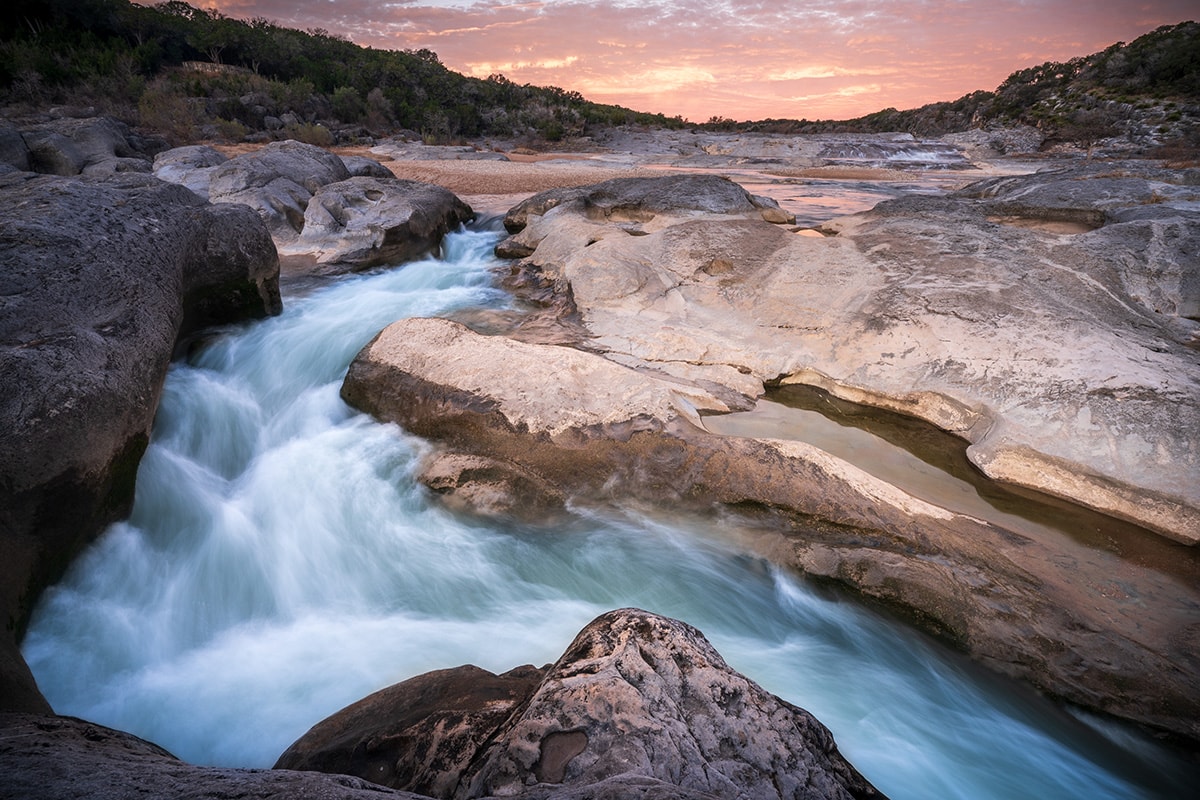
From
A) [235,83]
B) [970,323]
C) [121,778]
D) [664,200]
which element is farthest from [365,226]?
[235,83]

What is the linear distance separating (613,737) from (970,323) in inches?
204

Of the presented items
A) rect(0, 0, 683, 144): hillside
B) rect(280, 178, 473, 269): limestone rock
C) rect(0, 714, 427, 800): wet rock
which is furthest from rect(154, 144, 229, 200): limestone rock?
rect(0, 714, 427, 800): wet rock

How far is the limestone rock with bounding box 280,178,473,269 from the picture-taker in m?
9.44

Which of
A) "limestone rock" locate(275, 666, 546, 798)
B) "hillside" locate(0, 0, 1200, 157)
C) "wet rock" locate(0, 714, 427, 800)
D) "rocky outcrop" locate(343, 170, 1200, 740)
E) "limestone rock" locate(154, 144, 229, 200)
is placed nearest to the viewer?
"wet rock" locate(0, 714, 427, 800)

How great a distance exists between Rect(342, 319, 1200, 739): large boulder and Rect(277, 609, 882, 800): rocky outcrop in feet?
6.06

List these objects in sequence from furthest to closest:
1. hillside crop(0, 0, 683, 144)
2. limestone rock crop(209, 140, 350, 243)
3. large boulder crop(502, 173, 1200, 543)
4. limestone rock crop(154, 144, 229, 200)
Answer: hillside crop(0, 0, 683, 144), limestone rock crop(154, 144, 229, 200), limestone rock crop(209, 140, 350, 243), large boulder crop(502, 173, 1200, 543)

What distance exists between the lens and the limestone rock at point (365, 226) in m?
9.44

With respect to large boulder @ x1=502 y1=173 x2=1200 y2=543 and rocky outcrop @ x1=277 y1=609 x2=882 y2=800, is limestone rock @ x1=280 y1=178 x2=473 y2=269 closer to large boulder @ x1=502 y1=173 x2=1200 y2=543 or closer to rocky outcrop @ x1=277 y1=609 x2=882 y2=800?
large boulder @ x1=502 y1=173 x2=1200 y2=543

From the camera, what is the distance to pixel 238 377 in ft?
20.2

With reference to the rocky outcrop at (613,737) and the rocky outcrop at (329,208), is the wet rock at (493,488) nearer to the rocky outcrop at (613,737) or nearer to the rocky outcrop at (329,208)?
the rocky outcrop at (613,737)

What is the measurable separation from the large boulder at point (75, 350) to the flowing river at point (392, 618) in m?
0.45

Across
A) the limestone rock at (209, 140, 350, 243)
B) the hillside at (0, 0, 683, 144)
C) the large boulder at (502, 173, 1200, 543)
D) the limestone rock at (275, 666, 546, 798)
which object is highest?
the hillside at (0, 0, 683, 144)

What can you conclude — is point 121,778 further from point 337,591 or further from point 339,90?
point 339,90

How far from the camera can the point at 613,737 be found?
1.75m
